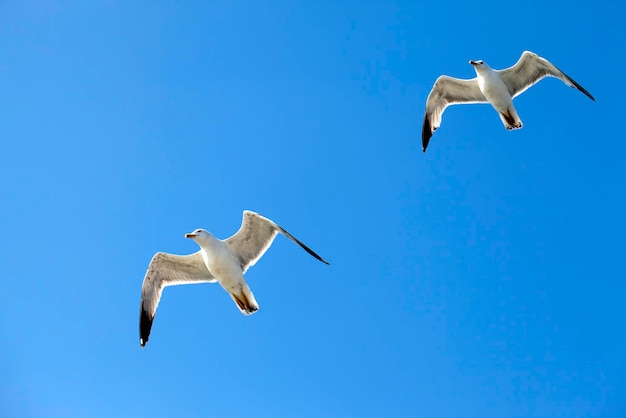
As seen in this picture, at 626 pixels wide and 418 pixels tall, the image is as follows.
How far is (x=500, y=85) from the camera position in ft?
45.9

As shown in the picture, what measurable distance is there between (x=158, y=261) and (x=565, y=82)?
908 centimetres

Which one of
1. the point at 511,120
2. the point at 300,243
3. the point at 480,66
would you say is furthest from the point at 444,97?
the point at 300,243

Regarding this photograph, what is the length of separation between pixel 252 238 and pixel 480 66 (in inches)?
243

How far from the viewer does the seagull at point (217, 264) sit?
1180 centimetres

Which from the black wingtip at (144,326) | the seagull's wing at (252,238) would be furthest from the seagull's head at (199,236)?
the black wingtip at (144,326)

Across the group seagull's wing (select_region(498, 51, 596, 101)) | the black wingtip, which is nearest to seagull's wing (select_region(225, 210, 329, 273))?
the black wingtip

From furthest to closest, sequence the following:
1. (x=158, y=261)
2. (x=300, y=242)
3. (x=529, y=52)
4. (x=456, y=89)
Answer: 1. (x=456, y=89)
2. (x=529, y=52)
3. (x=158, y=261)
4. (x=300, y=242)

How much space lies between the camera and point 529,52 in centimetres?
1395

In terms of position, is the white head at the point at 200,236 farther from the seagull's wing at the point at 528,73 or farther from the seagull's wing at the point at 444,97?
the seagull's wing at the point at 528,73

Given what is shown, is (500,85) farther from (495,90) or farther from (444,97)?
(444,97)

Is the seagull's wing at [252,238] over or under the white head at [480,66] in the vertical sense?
under

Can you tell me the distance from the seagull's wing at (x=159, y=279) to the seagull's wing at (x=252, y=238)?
0.78 m

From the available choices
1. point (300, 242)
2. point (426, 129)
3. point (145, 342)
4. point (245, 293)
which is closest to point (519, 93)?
point (426, 129)

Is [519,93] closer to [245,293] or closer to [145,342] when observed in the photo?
[245,293]
